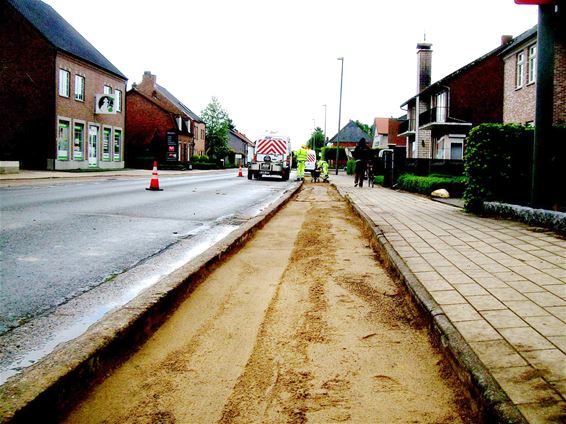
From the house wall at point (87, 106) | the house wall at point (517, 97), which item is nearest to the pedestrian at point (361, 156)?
the house wall at point (517, 97)

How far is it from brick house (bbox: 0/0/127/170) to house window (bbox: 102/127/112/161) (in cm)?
300

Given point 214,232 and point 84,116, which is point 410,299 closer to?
point 214,232

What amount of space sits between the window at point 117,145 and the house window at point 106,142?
132 centimetres

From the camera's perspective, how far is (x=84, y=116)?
3675 centimetres

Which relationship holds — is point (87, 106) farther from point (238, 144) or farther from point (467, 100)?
point (238, 144)

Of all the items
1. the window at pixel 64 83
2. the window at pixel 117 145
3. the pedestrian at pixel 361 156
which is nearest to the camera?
the pedestrian at pixel 361 156

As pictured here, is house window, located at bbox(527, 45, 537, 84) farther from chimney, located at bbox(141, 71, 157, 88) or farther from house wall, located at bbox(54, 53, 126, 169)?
chimney, located at bbox(141, 71, 157, 88)

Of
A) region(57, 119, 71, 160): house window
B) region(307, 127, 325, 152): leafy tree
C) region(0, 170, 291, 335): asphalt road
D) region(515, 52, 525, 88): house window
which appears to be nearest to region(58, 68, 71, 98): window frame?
region(57, 119, 71, 160): house window

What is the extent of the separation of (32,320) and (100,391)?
119 cm

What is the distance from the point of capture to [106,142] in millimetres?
40594

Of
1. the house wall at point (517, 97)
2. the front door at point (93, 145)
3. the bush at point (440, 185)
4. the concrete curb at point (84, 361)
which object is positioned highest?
the house wall at point (517, 97)

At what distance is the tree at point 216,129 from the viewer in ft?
284

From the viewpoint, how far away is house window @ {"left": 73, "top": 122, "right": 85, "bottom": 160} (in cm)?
3550

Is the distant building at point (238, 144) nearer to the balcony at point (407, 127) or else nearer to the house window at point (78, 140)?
the balcony at point (407, 127)
